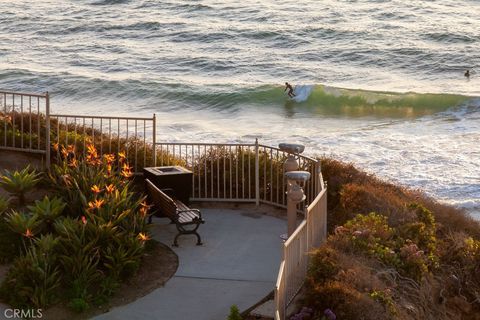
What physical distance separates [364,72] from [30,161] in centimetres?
3001

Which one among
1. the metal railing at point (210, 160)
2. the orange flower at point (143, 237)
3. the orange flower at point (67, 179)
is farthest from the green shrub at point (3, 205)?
the metal railing at point (210, 160)

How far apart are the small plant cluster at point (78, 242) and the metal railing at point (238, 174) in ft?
7.10

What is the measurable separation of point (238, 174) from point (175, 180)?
1682 millimetres

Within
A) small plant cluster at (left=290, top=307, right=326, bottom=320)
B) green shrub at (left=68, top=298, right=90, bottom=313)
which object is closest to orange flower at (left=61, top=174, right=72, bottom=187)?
green shrub at (left=68, top=298, right=90, bottom=313)

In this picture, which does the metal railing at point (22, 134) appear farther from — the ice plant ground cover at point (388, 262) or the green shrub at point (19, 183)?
the ice plant ground cover at point (388, 262)

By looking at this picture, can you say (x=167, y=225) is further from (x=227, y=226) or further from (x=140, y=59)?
(x=140, y=59)

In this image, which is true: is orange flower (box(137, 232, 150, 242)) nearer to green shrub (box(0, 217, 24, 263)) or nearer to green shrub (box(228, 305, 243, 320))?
green shrub (box(0, 217, 24, 263))

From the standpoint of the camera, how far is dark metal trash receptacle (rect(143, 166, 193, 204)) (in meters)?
14.9

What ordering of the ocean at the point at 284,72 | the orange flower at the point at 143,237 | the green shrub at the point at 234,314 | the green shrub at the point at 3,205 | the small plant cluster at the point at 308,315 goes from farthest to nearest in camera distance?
the ocean at the point at 284,72
the green shrub at the point at 3,205
the orange flower at the point at 143,237
the green shrub at the point at 234,314
the small plant cluster at the point at 308,315

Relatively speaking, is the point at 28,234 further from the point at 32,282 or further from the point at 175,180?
the point at 175,180

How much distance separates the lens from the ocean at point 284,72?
30656 millimetres

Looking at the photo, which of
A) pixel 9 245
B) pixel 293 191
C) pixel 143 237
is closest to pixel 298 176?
pixel 293 191

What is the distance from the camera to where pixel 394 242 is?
41.3ft

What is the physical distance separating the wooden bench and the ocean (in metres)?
9.40
